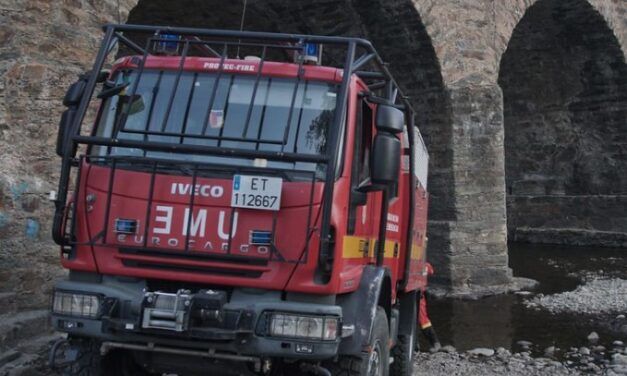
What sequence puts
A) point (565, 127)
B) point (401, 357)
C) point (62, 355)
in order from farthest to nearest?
point (565, 127)
point (401, 357)
point (62, 355)

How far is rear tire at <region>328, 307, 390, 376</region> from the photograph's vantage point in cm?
362

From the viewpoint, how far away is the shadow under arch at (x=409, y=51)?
10.0m

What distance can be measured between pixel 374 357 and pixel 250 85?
1651mm

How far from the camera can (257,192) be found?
344cm

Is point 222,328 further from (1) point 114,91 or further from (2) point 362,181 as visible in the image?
(1) point 114,91

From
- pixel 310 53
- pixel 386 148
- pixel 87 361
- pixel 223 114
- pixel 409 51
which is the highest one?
pixel 409 51

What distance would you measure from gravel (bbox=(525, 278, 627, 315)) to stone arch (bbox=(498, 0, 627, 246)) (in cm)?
547

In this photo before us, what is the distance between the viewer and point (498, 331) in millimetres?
7738

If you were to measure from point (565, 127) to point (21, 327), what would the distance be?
1416 cm

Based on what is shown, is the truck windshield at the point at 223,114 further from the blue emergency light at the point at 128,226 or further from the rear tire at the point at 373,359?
the rear tire at the point at 373,359

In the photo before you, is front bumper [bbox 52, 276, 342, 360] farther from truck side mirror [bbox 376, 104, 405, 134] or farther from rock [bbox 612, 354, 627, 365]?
rock [bbox 612, 354, 627, 365]

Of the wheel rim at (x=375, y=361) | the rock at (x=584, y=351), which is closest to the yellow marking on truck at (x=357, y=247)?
the wheel rim at (x=375, y=361)

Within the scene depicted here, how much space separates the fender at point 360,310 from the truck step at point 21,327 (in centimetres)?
275

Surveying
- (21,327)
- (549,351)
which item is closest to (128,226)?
(21,327)
